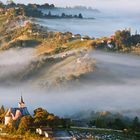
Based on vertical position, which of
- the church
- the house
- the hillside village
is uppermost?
the church

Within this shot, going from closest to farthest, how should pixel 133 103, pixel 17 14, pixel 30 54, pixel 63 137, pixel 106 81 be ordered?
pixel 63 137 < pixel 133 103 < pixel 106 81 < pixel 30 54 < pixel 17 14

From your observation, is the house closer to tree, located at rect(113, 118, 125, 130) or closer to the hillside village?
the hillside village

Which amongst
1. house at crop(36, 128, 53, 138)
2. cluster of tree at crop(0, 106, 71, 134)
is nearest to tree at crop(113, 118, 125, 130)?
cluster of tree at crop(0, 106, 71, 134)

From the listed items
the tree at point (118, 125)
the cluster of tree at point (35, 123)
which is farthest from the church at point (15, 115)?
the tree at point (118, 125)

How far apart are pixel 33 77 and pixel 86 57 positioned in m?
11.0

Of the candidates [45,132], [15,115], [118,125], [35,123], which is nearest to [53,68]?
[118,125]

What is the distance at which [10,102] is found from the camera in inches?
4496

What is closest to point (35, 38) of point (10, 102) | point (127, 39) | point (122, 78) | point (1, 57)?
point (1, 57)

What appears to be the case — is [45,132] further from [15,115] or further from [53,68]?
[53,68]

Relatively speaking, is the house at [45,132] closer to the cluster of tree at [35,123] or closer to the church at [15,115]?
the cluster of tree at [35,123]

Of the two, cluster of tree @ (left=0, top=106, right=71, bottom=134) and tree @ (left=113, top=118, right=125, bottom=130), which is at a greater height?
cluster of tree @ (left=0, top=106, right=71, bottom=134)

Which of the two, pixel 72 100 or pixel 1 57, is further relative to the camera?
pixel 1 57

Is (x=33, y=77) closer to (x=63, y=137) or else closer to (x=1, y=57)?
(x=1, y=57)

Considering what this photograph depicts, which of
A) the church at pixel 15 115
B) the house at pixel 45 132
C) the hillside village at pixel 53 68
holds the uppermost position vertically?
the church at pixel 15 115
